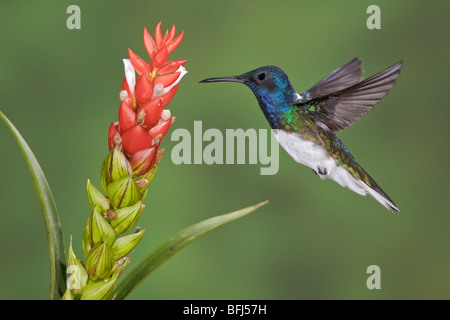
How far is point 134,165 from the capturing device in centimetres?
50

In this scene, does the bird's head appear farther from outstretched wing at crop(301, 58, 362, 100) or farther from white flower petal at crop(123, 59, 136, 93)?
white flower petal at crop(123, 59, 136, 93)

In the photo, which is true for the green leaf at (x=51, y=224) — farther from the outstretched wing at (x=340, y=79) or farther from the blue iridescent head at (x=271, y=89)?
the outstretched wing at (x=340, y=79)

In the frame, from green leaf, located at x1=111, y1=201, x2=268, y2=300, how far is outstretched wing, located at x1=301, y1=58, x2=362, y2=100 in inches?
18.7

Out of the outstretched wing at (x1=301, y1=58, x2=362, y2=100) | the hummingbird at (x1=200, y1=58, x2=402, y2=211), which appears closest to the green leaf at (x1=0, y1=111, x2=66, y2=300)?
the hummingbird at (x1=200, y1=58, x2=402, y2=211)

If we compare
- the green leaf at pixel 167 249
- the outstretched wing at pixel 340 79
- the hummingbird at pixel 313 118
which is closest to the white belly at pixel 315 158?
the hummingbird at pixel 313 118

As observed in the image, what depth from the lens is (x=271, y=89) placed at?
80 centimetres

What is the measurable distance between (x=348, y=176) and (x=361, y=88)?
182mm

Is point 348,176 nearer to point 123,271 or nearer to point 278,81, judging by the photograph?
point 278,81

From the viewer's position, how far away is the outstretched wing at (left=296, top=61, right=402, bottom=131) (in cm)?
68

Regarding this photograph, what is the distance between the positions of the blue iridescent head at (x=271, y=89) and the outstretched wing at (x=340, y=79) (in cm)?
12

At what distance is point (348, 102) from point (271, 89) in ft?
0.37

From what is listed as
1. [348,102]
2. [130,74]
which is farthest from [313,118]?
[130,74]

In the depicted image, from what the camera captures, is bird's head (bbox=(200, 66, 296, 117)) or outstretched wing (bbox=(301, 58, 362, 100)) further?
outstretched wing (bbox=(301, 58, 362, 100))

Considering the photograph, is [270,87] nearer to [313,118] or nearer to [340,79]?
[313,118]
